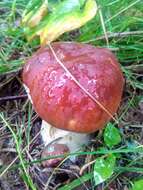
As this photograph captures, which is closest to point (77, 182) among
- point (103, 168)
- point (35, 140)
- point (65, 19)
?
point (103, 168)

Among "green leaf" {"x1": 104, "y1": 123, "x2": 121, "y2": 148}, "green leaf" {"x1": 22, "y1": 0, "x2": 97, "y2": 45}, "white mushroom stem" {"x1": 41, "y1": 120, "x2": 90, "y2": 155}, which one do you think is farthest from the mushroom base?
"green leaf" {"x1": 22, "y1": 0, "x2": 97, "y2": 45}

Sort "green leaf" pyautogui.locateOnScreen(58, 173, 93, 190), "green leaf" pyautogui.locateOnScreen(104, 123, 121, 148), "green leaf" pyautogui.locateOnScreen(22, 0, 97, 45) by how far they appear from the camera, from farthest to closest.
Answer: "green leaf" pyautogui.locateOnScreen(104, 123, 121, 148)
"green leaf" pyautogui.locateOnScreen(58, 173, 93, 190)
"green leaf" pyautogui.locateOnScreen(22, 0, 97, 45)

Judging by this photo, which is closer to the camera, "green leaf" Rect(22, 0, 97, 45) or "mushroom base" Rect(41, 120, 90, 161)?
"green leaf" Rect(22, 0, 97, 45)

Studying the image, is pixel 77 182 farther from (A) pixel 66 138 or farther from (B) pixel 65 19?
(B) pixel 65 19

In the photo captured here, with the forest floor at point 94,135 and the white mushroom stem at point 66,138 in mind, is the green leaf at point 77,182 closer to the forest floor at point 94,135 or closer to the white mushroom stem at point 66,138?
the forest floor at point 94,135

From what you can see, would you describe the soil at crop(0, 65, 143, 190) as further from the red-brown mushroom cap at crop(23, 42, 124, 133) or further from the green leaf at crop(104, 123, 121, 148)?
the red-brown mushroom cap at crop(23, 42, 124, 133)

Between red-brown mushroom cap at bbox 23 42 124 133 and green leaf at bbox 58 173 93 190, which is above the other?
red-brown mushroom cap at bbox 23 42 124 133
